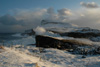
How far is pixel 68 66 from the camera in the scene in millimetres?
6660

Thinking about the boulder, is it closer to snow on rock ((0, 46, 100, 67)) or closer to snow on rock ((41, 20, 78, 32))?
snow on rock ((0, 46, 100, 67))

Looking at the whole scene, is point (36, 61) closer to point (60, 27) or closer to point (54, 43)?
point (54, 43)

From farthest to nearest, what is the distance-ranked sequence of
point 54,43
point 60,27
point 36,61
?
point 60,27 < point 54,43 < point 36,61

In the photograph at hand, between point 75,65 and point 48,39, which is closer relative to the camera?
point 75,65

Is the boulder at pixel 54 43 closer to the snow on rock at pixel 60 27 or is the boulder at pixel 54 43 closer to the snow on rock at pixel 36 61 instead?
the snow on rock at pixel 36 61

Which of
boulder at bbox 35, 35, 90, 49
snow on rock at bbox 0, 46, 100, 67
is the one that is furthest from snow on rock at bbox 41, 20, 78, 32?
snow on rock at bbox 0, 46, 100, 67

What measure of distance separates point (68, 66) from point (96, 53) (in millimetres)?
5133

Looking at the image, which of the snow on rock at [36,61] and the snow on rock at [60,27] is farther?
the snow on rock at [60,27]

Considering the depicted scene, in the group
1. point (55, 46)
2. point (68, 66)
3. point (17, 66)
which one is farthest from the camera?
point (55, 46)

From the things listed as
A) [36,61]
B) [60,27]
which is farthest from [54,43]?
[60,27]

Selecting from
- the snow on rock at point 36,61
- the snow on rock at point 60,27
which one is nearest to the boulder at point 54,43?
the snow on rock at point 36,61

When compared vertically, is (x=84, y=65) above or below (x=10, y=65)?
below

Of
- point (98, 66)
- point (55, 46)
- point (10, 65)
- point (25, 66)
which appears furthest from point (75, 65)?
point (55, 46)

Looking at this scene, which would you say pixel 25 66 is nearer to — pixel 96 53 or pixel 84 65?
pixel 84 65
